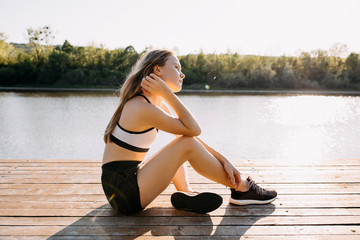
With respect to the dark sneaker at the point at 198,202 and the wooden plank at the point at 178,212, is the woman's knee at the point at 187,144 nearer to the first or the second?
the dark sneaker at the point at 198,202

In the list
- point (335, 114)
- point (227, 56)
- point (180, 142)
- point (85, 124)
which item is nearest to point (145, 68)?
point (180, 142)

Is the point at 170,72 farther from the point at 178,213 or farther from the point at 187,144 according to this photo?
the point at 178,213

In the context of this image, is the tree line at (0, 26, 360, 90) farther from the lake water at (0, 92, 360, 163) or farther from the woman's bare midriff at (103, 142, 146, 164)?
the woman's bare midriff at (103, 142, 146, 164)

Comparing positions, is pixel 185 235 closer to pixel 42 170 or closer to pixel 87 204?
pixel 87 204

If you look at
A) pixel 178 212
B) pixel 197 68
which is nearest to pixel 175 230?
pixel 178 212

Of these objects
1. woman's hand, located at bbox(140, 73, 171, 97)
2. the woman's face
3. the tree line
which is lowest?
the tree line

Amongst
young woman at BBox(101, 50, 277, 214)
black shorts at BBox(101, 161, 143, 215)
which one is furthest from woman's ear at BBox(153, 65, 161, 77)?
black shorts at BBox(101, 161, 143, 215)

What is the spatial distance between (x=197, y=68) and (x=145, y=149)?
26.3m

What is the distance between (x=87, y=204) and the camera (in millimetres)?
1847

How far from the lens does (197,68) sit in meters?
27.3

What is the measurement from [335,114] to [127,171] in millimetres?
12525

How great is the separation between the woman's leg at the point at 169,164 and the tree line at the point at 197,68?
2291 centimetres

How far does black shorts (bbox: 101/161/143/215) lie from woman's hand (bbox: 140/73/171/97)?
1.31ft

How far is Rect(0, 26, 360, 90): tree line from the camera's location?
997 inches
